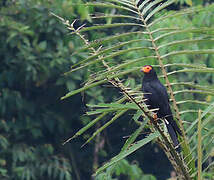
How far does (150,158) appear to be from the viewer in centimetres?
628

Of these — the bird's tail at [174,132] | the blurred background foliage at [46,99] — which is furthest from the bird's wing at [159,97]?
the blurred background foliage at [46,99]

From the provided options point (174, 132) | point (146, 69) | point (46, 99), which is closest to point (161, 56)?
point (174, 132)

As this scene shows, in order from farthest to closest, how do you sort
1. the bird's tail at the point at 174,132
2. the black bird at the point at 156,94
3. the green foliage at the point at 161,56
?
the black bird at the point at 156,94
the bird's tail at the point at 174,132
the green foliage at the point at 161,56

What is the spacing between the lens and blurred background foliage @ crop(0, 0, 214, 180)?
4.99 meters

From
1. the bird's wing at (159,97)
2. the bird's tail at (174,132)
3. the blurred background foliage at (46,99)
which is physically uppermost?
the blurred background foliage at (46,99)

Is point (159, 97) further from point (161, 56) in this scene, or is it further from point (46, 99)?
point (46, 99)

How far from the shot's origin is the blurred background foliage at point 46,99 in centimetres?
499

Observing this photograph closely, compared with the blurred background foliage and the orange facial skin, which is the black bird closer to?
the orange facial skin

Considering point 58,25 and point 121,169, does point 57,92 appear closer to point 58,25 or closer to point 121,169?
point 58,25

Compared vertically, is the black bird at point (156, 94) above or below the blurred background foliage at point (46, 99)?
below

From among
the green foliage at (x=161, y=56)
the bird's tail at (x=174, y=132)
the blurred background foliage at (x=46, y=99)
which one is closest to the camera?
the green foliage at (x=161, y=56)

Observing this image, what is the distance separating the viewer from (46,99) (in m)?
6.00

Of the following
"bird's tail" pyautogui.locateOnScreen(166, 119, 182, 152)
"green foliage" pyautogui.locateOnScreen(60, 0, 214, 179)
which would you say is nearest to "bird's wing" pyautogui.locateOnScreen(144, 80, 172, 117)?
"green foliage" pyautogui.locateOnScreen(60, 0, 214, 179)

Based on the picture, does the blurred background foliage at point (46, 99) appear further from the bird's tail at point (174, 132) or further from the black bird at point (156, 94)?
the bird's tail at point (174, 132)
